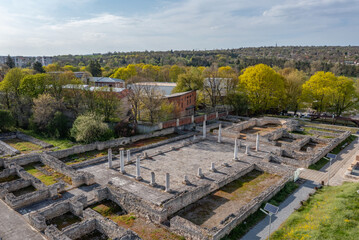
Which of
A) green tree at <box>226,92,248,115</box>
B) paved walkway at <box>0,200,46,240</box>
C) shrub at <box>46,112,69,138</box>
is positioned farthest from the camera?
green tree at <box>226,92,248,115</box>

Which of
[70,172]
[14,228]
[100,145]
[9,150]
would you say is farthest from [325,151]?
[9,150]

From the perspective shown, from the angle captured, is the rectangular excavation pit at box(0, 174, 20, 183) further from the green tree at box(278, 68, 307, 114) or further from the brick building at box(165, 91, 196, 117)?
the green tree at box(278, 68, 307, 114)

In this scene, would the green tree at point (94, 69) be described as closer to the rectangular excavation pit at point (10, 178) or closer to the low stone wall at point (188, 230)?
the rectangular excavation pit at point (10, 178)

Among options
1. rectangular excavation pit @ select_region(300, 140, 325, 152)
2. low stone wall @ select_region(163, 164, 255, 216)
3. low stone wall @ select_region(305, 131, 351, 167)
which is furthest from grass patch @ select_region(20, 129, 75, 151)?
rectangular excavation pit @ select_region(300, 140, 325, 152)

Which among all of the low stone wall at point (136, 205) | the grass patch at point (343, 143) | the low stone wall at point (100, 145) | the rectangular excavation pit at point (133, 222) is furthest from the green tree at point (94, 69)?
the grass patch at point (343, 143)

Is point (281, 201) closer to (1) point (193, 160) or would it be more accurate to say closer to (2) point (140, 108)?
(1) point (193, 160)

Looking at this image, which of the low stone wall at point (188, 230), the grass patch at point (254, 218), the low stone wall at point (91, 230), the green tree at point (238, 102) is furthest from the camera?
the green tree at point (238, 102)

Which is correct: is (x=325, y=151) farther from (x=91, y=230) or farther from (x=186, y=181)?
(x=91, y=230)
